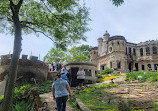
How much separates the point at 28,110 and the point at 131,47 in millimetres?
40251

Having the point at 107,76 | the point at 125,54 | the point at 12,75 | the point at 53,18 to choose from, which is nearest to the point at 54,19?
the point at 53,18

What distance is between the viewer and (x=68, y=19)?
10906 mm

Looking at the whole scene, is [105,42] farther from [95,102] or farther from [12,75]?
[12,75]

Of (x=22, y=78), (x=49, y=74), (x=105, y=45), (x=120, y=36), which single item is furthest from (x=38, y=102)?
(x=105, y=45)

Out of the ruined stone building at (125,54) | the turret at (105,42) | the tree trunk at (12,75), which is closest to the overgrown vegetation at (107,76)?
the ruined stone building at (125,54)

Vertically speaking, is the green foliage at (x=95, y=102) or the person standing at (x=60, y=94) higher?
the person standing at (x=60, y=94)

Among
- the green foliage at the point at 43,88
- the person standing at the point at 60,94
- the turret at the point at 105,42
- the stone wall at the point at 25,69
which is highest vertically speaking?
the turret at the point at 105,42

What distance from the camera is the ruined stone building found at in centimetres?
3756

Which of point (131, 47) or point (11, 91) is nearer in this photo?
point (11, 91)

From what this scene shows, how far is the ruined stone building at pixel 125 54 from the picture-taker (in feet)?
123

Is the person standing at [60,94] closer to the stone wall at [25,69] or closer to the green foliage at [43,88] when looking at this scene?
the green foliage at [43,88]

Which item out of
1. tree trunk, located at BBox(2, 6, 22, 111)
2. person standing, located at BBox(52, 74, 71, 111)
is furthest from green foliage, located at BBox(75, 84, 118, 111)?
tree trunk, located at BBox(2, 6, 22, 111)

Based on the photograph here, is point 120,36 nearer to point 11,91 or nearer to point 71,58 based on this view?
point 71,58

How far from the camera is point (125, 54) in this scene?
38875 mm
